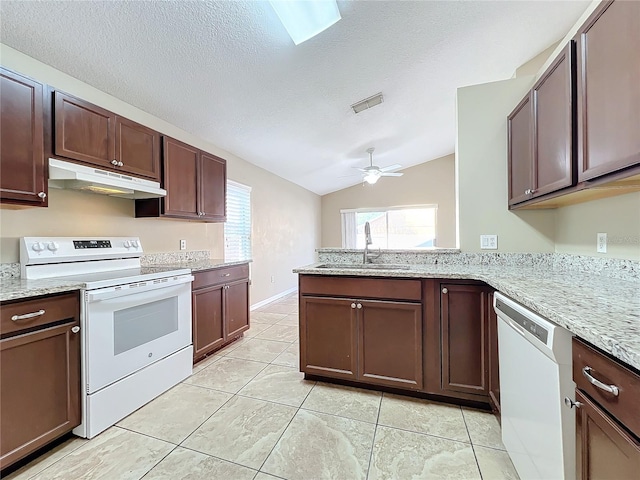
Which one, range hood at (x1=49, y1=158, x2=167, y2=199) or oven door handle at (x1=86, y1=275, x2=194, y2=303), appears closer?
oven door handle at (x1=86, y1=275, x2=194, y2=303)

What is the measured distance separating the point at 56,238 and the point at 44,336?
2.56ft

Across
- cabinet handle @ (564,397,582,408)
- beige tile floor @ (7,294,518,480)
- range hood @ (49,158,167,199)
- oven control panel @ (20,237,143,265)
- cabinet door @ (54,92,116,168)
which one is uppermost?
cabinet door @ (54,92,116,168)

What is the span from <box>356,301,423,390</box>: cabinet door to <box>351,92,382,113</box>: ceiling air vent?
7.53 feet

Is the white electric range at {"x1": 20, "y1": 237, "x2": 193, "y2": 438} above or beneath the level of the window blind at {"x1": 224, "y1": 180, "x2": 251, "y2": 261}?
beneath

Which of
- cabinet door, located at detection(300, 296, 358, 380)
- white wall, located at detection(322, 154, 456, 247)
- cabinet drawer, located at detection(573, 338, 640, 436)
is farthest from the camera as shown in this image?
white wall, located at detection(322, 154, 456, 247)

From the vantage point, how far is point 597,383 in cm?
75

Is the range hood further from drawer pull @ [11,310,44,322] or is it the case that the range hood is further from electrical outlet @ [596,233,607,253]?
electrical outlet @ [596,233,607,253]

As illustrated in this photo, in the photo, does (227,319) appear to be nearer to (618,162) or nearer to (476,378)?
(476,378)

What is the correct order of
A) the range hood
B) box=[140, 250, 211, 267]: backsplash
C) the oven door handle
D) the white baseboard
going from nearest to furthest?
the oven door handle
the range hood
box=[140, 250, 211, 267]: backsplash
the white baseboard

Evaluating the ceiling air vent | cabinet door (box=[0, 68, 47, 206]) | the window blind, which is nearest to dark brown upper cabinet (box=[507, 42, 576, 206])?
the ceiling air vent

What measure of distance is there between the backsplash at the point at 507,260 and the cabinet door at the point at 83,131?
6.11ft

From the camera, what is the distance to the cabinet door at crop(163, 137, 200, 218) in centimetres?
252

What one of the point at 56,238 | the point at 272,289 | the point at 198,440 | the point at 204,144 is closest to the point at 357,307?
the point at 198,440

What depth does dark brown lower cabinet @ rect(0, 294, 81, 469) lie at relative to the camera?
1.32 m
